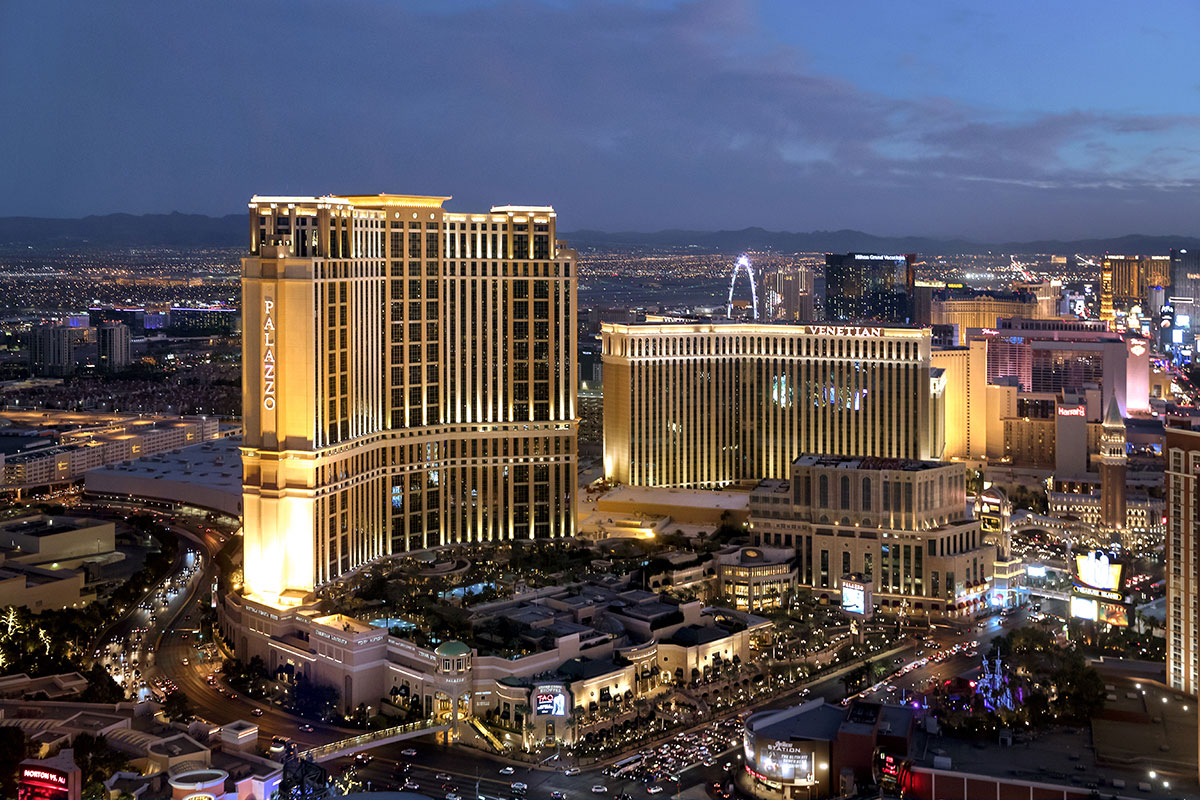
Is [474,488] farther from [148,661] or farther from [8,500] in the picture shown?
[8,500]

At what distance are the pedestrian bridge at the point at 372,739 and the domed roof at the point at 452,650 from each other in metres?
2.31

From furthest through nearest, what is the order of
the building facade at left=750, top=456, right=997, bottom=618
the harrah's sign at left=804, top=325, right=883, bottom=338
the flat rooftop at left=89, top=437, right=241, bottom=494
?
the flat rooftop at left=89, top=437, right=241, bottom=494
the harrah's sign at left=804, top=325, right=883, bottom=338
the building facade at left=750, top=456, right=997, bottom=618

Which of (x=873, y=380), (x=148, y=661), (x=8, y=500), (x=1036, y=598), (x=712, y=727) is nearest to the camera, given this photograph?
(x=712, y=727)

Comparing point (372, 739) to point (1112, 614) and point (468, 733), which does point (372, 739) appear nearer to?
point (468, 733)

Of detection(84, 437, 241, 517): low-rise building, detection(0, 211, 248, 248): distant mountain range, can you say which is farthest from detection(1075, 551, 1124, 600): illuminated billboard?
detection(0, 211, 248, 248): distant mountain range

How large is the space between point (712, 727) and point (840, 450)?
35.2 meters

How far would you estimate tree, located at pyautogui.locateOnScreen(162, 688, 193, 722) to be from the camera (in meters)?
46.6

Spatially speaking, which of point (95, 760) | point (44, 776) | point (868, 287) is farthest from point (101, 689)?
point (868, 287)

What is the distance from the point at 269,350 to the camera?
57.0 m

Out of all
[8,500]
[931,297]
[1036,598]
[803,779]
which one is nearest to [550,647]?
[803,779]

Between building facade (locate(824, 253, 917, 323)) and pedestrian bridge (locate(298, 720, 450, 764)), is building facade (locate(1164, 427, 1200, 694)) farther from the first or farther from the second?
building facade (locate(824, 253, 917, 323))

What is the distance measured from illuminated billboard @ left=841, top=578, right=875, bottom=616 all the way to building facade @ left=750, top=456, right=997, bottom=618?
2787 mm

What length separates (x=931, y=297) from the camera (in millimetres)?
154625

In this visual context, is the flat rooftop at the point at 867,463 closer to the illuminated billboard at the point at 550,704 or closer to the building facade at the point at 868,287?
the illuminated billboard at the point at 550,704
